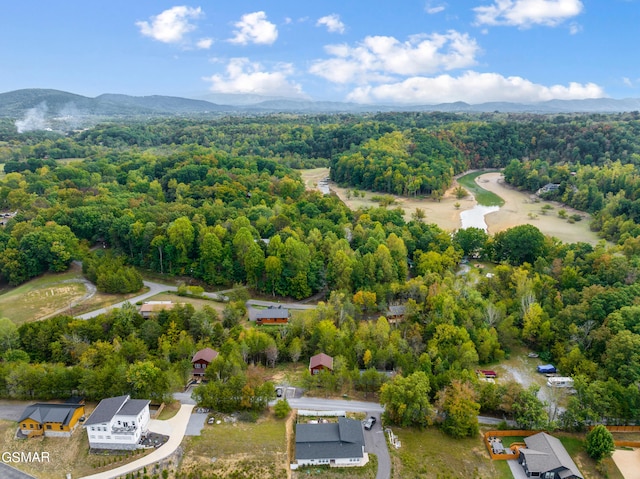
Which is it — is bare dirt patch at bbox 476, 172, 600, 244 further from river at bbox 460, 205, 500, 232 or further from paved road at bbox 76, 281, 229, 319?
paved road at bbox 76, 281, 229, 319

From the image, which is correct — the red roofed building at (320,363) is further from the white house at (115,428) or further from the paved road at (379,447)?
the white house at (115,428)

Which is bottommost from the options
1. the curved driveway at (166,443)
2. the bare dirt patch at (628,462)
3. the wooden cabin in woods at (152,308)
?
the bare dirt patch at (628,462)

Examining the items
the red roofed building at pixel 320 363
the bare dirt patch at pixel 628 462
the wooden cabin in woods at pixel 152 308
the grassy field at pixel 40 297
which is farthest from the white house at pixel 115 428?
the bare dirt patch at pixel 628 462

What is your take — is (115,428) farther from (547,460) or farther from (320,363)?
(547,460)

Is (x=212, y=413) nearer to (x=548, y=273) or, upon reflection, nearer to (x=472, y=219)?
(x=548, y=273)

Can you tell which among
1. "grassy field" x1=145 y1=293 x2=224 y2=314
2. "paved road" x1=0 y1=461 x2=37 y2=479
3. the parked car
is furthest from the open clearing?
"paved road" x1=0 y1=461 x2=37 y2=479

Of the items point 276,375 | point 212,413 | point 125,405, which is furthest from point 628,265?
point 125,405

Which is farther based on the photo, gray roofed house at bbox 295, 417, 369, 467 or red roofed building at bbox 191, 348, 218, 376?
red roofed building at bbox 191, 348, 218, 376
